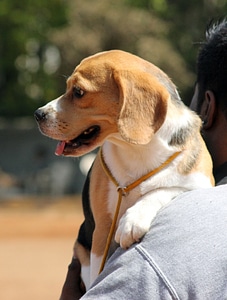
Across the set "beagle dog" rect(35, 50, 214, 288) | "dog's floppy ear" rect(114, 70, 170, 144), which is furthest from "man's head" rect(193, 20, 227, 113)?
"dog's floppy ear" rect(114, 70, 170, 144)

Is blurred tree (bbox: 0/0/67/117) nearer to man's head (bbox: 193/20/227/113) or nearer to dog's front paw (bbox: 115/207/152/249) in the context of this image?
man's head (bbox: 193/20/227/113)

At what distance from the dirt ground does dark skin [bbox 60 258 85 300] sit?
27.0 ft

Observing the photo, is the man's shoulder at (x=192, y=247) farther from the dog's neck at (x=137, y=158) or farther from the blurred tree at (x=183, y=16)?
the blurred tree at (x=183, y=16)

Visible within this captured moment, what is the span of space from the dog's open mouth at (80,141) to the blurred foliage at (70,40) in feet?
74.7

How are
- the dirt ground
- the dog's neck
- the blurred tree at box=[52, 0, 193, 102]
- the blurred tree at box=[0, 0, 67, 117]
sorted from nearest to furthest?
1. the dog's neck
2. the dirt ground
3. the blurred tree at box=[0, 0, 67, 117]
4. the blurred tree at box=[52, 0, 193, 102]

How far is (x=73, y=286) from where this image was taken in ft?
13.7

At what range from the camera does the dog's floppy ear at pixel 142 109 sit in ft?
11.9

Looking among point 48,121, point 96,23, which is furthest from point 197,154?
point 96,23

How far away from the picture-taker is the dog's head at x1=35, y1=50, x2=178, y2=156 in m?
3.66

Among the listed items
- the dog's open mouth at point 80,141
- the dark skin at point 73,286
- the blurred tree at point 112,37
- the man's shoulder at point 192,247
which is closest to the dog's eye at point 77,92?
the dog's open mouth at point 80,141

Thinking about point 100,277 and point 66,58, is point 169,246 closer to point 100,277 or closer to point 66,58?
point 100,277

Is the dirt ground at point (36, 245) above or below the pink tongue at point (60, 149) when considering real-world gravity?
below

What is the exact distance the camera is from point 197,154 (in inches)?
148

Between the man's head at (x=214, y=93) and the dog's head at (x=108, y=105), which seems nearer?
the dog's head at (x=108, y=105)
